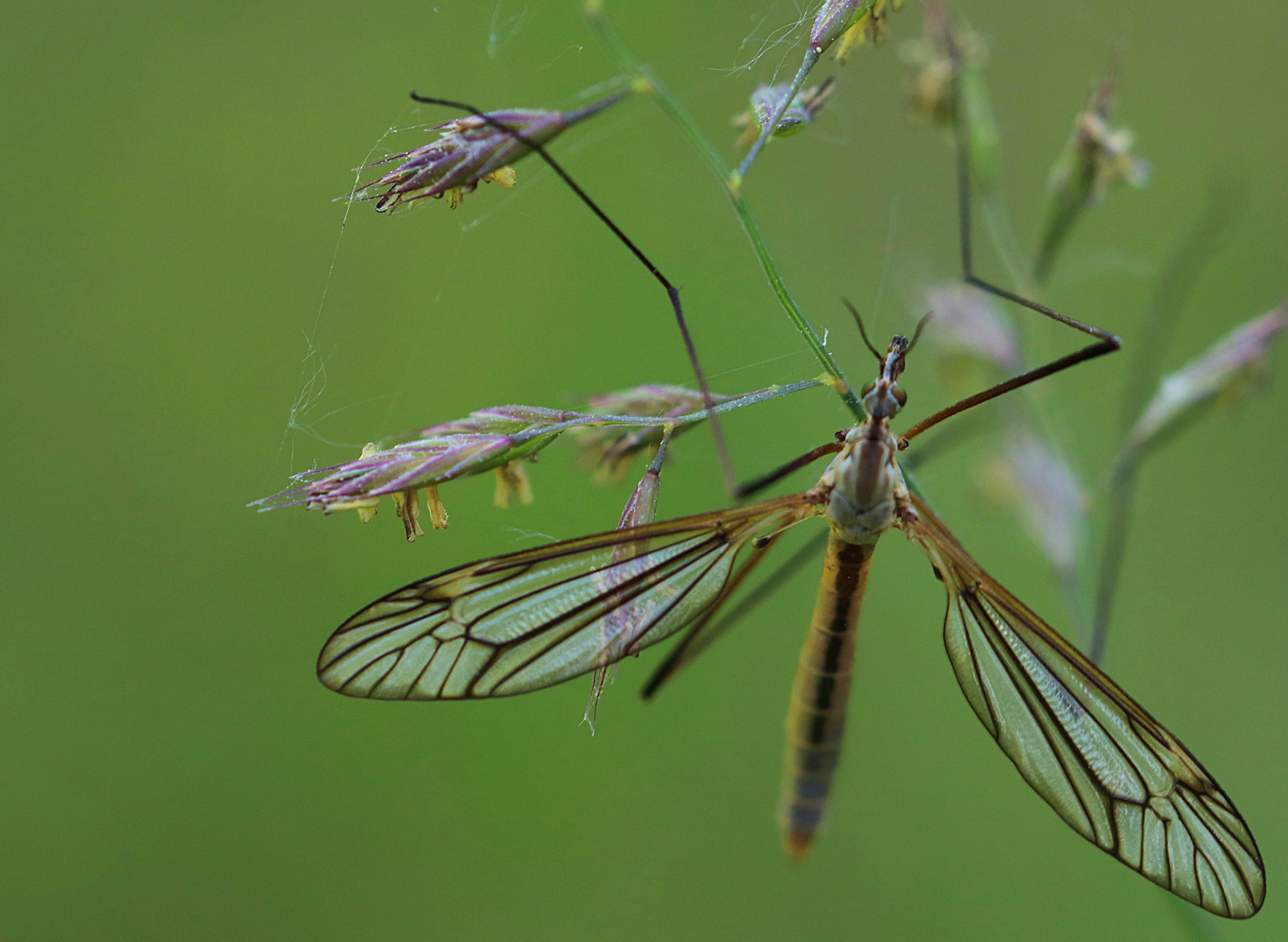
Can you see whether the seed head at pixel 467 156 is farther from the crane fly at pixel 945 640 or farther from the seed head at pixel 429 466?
the crane fly at pixel 945 640

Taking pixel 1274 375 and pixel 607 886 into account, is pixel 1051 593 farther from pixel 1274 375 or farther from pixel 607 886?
pixel 607 886

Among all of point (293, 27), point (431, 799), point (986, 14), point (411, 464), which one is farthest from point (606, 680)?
point (986, 14)

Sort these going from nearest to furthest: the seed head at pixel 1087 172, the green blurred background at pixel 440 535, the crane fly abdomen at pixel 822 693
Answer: the crane fly abdomen at pixel 822 693
the seed head at pixel 1087 172
the green blurred background at pixel 440 535

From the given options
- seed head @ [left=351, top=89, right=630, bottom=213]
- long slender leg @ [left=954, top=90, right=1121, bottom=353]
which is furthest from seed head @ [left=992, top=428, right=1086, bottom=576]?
seed head @ [left=351, top=89, right=630, bottom=213]

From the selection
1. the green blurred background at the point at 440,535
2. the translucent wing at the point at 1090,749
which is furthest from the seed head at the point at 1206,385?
the translucent wing at the point at 1090,749

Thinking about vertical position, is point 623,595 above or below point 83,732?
above


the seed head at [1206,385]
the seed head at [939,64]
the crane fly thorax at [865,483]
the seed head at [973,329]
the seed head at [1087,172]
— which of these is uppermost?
the seed head at [939,64]
